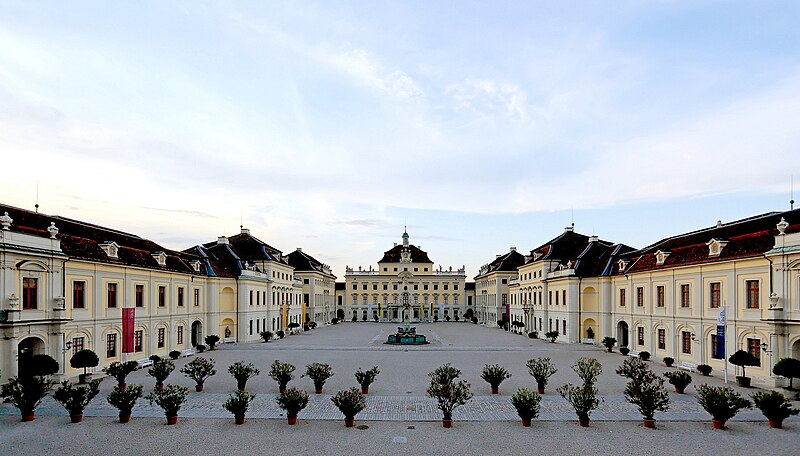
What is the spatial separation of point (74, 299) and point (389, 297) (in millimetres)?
74572

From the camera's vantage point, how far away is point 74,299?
94.5 ft

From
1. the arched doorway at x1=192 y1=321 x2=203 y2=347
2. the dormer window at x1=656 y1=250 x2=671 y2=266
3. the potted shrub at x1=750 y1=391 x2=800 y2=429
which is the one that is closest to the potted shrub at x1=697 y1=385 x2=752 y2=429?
the potted shrub at x1=750 y1=391 x2=800 y2=429

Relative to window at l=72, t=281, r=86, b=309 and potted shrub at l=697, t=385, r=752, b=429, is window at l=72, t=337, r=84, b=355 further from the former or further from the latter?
potted shrub at l=697, t=385, r=752, b=429

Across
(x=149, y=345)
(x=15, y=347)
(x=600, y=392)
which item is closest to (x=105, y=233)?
(x=149, y=345)

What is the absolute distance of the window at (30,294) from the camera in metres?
25.0

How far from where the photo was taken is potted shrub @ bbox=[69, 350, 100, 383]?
2671cm

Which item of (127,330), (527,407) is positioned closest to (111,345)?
(127,330)

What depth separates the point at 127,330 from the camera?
31984 mm

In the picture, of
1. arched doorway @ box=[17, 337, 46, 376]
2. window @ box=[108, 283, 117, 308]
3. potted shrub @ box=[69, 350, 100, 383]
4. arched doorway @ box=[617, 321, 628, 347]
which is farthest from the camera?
arched doorway @ box=[617, 321, 628, 347]

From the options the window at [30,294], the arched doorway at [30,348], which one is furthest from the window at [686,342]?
the window at [30,294]

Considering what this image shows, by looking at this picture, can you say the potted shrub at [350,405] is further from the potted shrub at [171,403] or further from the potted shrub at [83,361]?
the potted shrub at [83,361]

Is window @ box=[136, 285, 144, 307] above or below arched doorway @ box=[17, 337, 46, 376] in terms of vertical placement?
above

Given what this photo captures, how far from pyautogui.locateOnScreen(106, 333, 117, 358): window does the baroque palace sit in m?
0.02

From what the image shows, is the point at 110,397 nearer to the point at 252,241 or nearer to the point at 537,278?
the point at 252,241
